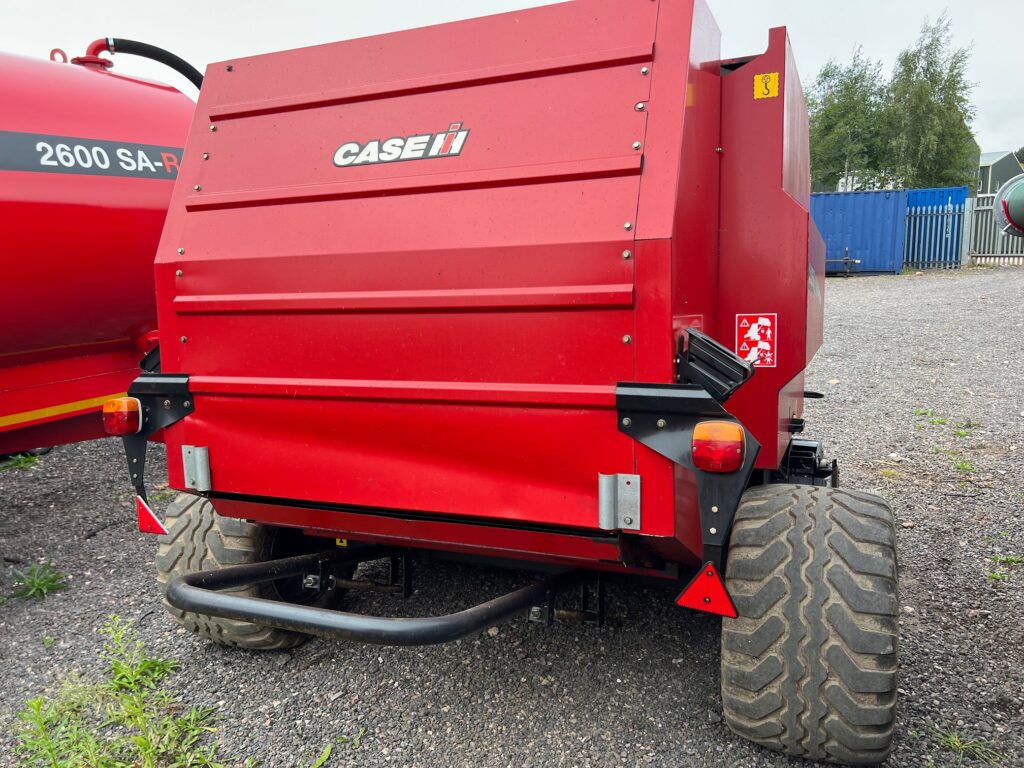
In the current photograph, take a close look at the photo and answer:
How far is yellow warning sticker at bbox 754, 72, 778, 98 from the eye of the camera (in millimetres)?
2271

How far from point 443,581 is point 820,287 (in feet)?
6.53

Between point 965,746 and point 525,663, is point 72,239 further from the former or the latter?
point 965,746

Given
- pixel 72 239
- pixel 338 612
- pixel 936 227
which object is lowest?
pixel 338 612

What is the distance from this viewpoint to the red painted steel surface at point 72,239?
11.3 feet

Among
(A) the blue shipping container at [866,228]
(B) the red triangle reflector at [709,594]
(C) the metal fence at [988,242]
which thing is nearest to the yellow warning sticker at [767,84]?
(B) the red triangle reflector at [709,594]

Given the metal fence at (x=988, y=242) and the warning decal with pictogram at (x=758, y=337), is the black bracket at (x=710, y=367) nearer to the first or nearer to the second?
the warning decal with pictogram at (x=758, y=337)

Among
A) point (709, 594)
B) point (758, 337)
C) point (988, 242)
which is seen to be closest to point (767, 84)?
point (758, 337)

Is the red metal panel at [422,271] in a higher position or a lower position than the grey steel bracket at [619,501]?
higher

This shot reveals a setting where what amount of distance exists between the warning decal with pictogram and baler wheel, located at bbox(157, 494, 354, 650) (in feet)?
5.72

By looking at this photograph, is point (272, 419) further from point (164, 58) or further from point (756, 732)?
point (164, 58)

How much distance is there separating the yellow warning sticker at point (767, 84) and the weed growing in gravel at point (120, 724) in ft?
8.10

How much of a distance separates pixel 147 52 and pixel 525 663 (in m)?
4.56

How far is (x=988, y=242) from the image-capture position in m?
17.3

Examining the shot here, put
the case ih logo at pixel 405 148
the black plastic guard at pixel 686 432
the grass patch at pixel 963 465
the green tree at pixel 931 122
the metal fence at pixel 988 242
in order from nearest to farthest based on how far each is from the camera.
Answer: the black plastic guard at pixel 686 432, the case ih logo at pixel 405 148, the grass patch at pixel 963 465, the metal fence at pixel 988 242, the green tree at pixel 931 122
